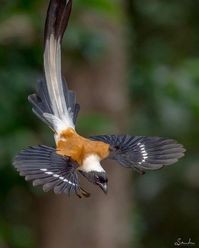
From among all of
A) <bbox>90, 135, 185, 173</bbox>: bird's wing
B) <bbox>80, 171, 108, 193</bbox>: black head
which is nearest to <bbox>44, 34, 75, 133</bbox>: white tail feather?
<bbox>90, 135, 185, 173</bbox>: bird's wing

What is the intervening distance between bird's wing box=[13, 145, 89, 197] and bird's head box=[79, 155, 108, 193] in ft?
0.10

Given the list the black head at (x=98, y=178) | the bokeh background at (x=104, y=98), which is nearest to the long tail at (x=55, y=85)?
the black head at (x=98, y=178)

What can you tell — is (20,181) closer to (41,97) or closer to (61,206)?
(61,206)

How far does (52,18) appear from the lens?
222cm

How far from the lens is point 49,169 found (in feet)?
7.07

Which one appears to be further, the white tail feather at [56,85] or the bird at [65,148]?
the white tail feather at [56,85]

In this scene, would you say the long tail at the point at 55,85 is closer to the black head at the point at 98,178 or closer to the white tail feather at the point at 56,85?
the white tail feather at the point at 56,85

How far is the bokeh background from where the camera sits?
3746 mm

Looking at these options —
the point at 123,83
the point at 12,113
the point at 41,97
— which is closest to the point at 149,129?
the point at 123,83

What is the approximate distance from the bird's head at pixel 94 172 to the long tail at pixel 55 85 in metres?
0.17

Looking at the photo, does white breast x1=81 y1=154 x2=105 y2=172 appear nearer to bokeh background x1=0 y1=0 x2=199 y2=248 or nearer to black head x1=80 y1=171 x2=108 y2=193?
black head x1=80 y1=171 x2=108 y2=193

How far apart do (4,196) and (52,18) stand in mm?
2357

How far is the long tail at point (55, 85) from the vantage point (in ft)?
7.25

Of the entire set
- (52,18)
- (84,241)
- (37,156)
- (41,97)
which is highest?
(52,18)
